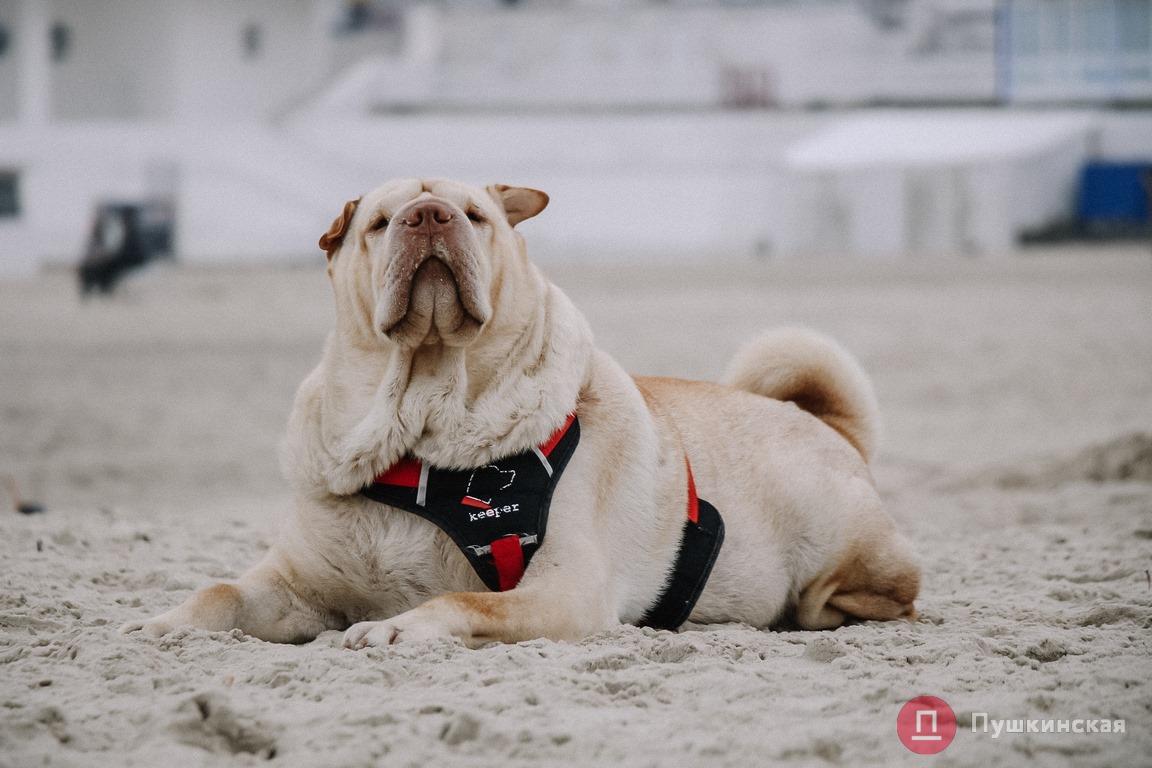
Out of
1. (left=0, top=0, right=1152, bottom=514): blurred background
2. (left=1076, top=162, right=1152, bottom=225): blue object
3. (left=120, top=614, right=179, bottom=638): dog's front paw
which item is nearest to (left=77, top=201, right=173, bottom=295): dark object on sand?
(left=0, top=0, right=1152, bottom=514): blurred background

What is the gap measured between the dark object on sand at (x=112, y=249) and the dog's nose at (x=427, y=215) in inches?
744

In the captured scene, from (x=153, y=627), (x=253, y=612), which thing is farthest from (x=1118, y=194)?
(x=153, y=627)

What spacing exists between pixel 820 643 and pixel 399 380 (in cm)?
147

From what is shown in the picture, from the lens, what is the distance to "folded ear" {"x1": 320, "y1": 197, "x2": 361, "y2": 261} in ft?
13.8

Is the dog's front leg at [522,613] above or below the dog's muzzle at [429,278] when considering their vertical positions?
below

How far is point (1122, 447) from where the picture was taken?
25.8ft

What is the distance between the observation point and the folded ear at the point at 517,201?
4427 mm

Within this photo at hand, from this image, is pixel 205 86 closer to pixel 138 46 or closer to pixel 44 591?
pixel 138 46

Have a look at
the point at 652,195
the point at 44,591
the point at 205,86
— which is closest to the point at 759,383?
the point at 44,591

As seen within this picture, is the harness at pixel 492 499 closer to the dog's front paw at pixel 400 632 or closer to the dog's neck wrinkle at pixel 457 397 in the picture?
the dog's neck wrinkle at pixel 457 397

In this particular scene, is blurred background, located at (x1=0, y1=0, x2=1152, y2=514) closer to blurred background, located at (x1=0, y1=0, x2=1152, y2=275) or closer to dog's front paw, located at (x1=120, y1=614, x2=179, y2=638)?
blurred background, located at (x1=0, y1=0, x2=1152, y2=275)

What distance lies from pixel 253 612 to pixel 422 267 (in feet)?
3.85

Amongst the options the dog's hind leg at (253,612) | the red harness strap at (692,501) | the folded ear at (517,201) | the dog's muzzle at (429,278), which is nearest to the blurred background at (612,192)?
the dog's hind leg at (253,612)

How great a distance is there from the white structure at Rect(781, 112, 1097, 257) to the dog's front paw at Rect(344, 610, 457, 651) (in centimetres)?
2625
